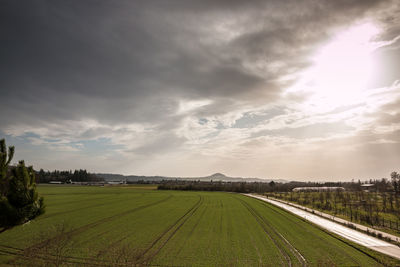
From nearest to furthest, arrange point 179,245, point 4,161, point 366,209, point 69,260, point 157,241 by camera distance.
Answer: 1. point 4,161
2. point 69,260
3. point 179,245
4. point 157,241
5. point 366,209

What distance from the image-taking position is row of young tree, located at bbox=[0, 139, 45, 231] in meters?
17.4

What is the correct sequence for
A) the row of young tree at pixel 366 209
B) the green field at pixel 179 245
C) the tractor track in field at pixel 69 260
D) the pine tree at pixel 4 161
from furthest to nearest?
the row of young tree at pixel 366 209 < the green field at pixel 179 245 < the tractor track in field at pixel 69 260 < the pine tree at pixel 4 161

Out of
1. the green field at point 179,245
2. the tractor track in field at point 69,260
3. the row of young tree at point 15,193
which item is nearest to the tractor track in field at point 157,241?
the green field at point 179,245

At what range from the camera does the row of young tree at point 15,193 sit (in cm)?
1741

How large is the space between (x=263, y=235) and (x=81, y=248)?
2364 centimetres

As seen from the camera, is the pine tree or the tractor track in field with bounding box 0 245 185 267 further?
the tractor track in field with bounding box 0 245 185 267

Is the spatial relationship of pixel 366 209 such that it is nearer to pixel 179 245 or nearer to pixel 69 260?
pixel 179 245

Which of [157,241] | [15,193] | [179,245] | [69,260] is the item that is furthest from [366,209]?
[15,193]

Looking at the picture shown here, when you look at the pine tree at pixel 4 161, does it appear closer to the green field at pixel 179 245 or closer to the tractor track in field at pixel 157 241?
the green field at pixel 179 245

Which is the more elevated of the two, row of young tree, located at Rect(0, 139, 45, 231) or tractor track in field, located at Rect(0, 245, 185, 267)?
row of young tree, located at Rect(0, 139, 45, 231)

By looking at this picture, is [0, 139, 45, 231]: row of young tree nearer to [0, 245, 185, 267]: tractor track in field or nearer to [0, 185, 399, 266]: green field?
[0, 185, 399, 266]: green field

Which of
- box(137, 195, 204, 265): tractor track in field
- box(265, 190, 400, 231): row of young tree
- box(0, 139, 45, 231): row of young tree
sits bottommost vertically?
box(265, 190, 400, 231): row of young tree

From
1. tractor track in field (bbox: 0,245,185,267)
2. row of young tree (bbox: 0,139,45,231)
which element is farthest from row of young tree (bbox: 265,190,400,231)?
row of young tree (bbox: 0,139,45,231)

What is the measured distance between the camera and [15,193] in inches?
700
